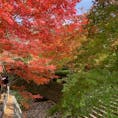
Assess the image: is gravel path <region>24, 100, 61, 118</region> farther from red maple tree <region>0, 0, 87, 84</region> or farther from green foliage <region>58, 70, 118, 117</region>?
green foliage <region>58, 70, 118, 117</region>

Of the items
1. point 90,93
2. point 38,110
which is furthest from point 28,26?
point 38,110

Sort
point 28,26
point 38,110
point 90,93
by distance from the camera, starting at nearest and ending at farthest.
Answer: point 90,93 → point 28,26 → point 38,110

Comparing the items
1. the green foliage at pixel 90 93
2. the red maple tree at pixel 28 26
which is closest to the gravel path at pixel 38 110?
the red maple tree at pixel 28 26

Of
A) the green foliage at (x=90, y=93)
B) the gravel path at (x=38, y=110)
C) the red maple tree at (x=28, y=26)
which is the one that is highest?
the red maple tree at (x=28, y=26)

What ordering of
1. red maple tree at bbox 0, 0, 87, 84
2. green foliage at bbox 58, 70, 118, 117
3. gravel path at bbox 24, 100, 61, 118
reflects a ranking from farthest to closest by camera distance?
gravel path at bbox 24, 100, 61, 118 < red maple tree at bbox 0, 0, 87, 84 < green foliage at bbox 58, 70, 118, 117

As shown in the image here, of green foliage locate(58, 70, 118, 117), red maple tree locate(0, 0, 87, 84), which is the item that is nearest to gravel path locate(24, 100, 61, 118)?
red maple tree locate(0, 0, 87, 84)

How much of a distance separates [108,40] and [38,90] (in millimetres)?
18674

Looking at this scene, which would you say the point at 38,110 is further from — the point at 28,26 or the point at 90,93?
the point at 90,93

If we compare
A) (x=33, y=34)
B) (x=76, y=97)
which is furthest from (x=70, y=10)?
(x=76, y=97)

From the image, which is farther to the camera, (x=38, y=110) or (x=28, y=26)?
(x=38, y=110)

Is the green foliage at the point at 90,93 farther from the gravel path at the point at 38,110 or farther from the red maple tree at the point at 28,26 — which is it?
the gravel path at the point at 38,110

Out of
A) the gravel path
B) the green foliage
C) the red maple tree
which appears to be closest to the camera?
the green foliage

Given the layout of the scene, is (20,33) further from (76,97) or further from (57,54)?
(76,97)

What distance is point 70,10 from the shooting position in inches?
439
